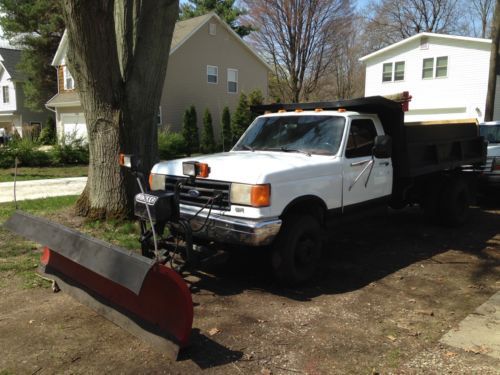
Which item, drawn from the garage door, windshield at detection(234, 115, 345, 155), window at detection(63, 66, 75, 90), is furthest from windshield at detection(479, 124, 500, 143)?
window at detection(63, 66, 75, 90)

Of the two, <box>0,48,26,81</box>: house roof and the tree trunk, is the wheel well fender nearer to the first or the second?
the tree trunk

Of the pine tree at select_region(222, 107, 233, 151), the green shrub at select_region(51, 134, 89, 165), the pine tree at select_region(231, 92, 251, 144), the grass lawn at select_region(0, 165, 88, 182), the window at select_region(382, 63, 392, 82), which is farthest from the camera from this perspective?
the window at select_region(382, 63, 392, 82)

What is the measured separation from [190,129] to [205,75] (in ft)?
13.6

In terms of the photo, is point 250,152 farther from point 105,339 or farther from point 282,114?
point 105,339

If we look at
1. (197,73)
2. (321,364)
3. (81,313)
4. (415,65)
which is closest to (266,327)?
(321,364)

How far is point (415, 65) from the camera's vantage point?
27.0 metres

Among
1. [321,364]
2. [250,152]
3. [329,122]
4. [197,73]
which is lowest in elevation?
[321,364]

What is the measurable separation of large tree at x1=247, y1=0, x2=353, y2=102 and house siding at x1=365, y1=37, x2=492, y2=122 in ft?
25.5

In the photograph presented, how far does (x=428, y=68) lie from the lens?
26.7 m

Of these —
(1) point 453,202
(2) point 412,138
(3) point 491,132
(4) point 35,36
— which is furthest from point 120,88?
(4) point 35,36

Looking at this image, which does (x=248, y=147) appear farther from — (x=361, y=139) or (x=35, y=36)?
(x=35, y=36)

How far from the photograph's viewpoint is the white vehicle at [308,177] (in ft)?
15.2

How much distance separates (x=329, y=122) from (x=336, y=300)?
2.25 m

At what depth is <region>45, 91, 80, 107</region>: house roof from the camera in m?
26.5
